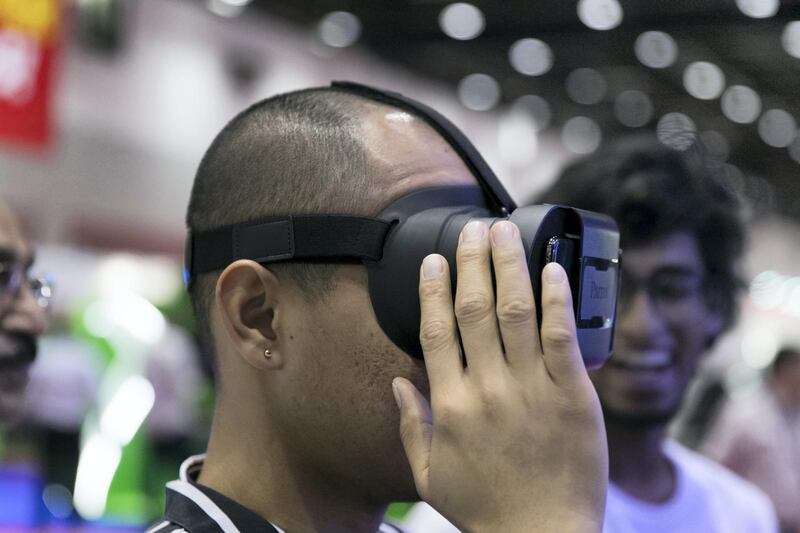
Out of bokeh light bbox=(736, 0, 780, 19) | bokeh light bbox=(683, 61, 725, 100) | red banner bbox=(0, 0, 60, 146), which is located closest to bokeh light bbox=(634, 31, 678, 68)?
bokeh light bbox=(683, 61, 725, 100)

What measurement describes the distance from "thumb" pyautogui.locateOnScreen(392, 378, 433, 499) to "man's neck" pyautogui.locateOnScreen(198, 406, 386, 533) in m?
0.16

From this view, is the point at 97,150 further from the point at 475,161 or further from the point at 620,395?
the point at 475,161

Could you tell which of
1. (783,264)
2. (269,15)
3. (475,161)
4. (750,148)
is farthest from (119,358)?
(783,264)

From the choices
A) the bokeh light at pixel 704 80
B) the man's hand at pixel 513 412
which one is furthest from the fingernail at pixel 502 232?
the bokeh light at pixel 704 80

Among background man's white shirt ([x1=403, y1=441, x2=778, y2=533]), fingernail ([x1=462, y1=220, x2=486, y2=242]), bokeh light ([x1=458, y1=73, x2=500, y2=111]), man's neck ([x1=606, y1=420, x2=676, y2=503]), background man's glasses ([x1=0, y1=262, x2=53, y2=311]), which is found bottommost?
background man's white shirt ([x1=403, y1=441, x2=778, y2=533])

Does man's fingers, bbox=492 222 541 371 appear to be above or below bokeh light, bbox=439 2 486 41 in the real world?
below

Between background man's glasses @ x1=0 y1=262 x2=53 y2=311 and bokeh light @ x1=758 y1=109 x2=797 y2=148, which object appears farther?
bokeh light @ x1=758 y1=109 x2=797 y2=148

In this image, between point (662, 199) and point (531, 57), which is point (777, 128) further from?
point (662, 199)

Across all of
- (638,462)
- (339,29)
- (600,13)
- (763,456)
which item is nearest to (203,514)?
(638,462)

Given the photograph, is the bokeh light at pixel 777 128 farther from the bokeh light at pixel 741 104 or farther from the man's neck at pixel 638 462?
the man's neck at pixel 638 462

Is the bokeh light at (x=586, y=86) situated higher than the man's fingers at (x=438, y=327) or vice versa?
the bokeh light at (x=586, y=86)

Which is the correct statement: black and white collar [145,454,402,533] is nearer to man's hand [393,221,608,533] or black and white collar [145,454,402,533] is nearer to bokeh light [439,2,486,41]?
man's hand [393,221,608,533]

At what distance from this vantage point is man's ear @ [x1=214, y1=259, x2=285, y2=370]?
125cm

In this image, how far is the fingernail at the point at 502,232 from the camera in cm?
105
